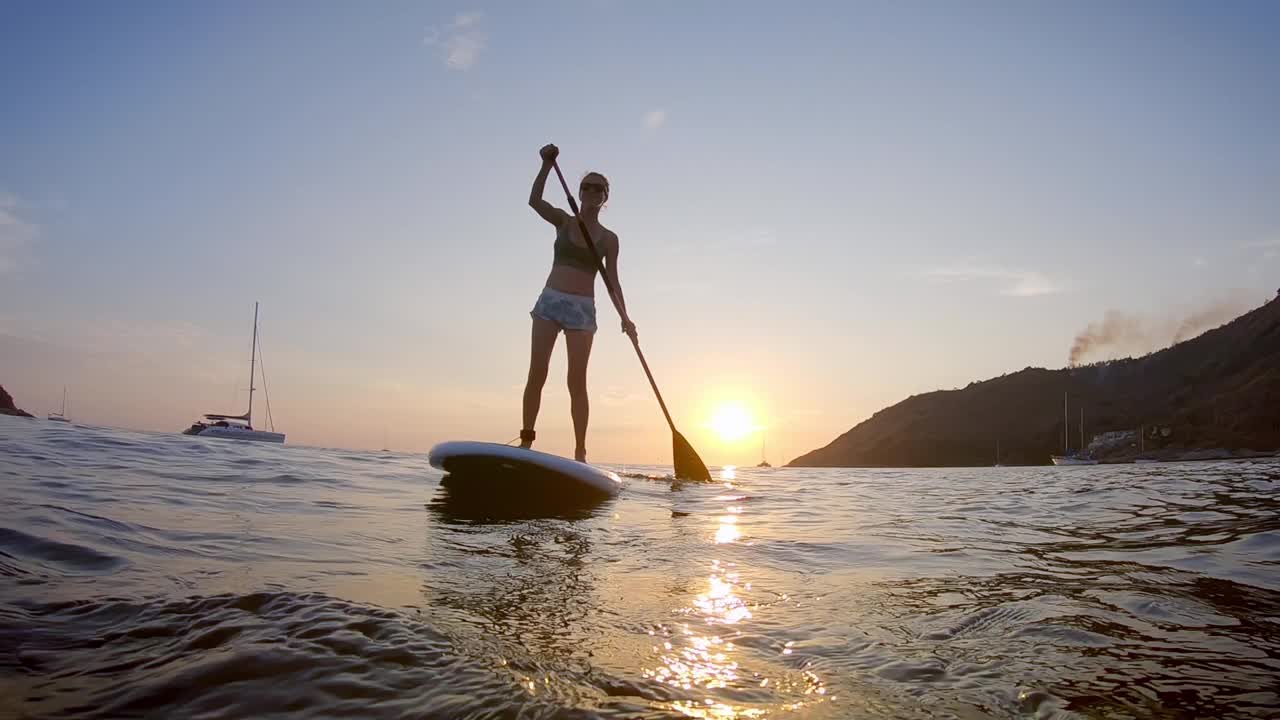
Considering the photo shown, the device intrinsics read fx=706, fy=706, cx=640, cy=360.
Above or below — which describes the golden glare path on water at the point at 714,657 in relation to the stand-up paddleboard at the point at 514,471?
below

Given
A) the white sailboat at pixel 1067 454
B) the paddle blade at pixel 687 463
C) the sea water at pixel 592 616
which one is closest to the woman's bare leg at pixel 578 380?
the sea water at pixel 592 616

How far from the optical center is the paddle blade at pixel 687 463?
10570 millimetres

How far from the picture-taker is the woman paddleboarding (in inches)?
260

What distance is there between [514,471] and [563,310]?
1.64 metres

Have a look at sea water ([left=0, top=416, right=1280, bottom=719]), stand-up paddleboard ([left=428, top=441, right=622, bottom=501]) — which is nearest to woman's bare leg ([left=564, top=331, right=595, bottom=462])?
stand-up paddleboard ([left=428, top=441, right=622, bottom=501])

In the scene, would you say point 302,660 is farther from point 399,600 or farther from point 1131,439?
point 1131,439

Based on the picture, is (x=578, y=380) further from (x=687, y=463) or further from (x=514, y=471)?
(x=687, y=463)

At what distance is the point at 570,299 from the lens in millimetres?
6695

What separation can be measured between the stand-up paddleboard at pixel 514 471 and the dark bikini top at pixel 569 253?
190 centimetres

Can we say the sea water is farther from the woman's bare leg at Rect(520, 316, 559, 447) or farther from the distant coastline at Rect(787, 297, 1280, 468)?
the distant coastline at Rect(787, 297, 1280, 468)

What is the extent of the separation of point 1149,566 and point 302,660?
3711 millimetres

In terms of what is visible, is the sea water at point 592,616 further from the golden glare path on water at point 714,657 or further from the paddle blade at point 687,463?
the paddle blade at point 687,463

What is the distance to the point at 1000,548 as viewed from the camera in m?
4.06

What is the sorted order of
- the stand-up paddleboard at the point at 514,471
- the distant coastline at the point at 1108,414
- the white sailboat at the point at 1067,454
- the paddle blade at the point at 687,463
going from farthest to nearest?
the distant coastline at the point at 1108,414 → the white sailboat at the point at 1067,454 → the paddle blade at the point at 687,463 → the stand-up paddleboard at the point at 514,471
